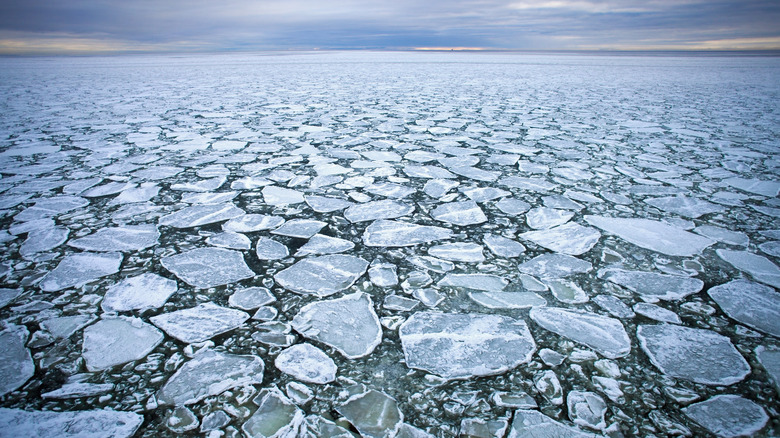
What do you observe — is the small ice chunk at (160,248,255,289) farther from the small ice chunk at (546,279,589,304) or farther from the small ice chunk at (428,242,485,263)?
the small ice chunk at (546,279,589,304)

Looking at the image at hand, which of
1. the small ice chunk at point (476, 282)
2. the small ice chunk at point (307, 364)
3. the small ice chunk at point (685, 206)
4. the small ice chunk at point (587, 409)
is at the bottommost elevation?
the small ice chunk at point (587, 409)

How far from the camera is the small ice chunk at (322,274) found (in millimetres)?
1161

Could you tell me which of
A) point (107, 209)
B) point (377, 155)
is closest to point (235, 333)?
point (107, 209)

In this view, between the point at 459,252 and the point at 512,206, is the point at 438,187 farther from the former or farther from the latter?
the point at 459,252

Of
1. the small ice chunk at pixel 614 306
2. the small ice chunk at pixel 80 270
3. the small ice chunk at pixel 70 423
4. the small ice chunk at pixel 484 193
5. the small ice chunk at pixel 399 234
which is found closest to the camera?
the small ice chunk at pixel 70 423

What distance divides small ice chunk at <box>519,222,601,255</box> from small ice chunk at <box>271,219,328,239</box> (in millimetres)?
855

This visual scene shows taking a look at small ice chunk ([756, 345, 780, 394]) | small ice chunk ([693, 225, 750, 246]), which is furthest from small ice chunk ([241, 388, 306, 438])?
small ice chunk ([693, 225, 750, 246])

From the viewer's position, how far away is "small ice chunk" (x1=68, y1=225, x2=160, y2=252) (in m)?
1.37

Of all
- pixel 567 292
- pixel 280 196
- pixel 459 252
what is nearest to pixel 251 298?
pixel 459 252

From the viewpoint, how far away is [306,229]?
1.54 meters

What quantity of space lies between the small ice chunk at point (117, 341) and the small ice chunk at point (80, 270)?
28cm

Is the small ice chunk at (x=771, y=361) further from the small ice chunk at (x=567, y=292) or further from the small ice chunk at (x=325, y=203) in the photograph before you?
the small ice chunk at (x=325, y=203)

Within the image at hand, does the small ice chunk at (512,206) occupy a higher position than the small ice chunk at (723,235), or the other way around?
the small ice chunk at (512,206)

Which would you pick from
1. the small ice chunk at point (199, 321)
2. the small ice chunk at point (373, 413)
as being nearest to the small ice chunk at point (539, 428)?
the small ice chunk at point (373, 413)
